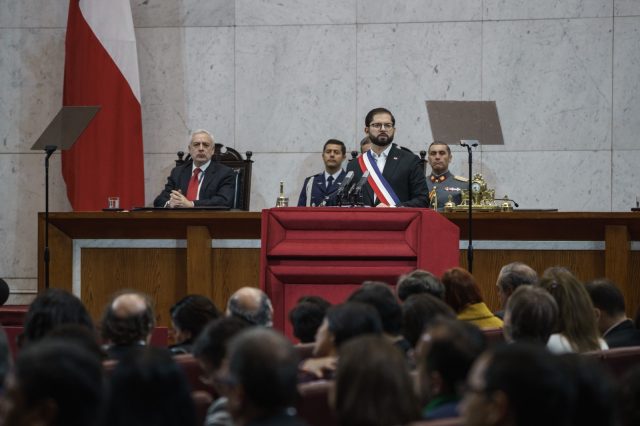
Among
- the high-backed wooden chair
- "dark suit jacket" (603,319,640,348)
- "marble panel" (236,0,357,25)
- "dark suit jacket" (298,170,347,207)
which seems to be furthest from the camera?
"marble panel" (236,0,357,25)

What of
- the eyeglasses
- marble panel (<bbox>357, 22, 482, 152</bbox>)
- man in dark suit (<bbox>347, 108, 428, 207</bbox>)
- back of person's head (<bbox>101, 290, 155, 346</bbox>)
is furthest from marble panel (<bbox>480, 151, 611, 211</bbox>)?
back of person's head (<bbox>101, 290, 155, 346</bbox>)

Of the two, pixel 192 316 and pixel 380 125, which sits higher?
pixel 380 125

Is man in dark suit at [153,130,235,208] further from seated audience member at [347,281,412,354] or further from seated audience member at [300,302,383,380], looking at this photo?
seated audience member at [300,302,383,380]

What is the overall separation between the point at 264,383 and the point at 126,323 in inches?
65.5

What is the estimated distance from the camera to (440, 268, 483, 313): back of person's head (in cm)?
519

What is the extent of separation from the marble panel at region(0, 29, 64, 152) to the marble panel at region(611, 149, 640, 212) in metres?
5.50

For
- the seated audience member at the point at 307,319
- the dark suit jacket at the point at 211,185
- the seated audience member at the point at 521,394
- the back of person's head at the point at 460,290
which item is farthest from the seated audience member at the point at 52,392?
the dark suit jacket at the point at 211,185

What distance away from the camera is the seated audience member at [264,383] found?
2479mm

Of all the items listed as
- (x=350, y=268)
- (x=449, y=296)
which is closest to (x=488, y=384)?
(x=449, y=296)

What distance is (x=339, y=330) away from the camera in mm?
3590

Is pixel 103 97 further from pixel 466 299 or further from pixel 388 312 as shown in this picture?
pixel 388 312

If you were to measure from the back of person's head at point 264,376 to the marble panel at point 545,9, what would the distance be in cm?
836

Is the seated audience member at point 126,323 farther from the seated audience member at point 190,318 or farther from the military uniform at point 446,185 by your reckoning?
Result: the military uniform at point 446,185

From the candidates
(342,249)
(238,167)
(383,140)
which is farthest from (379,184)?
(238,167)
